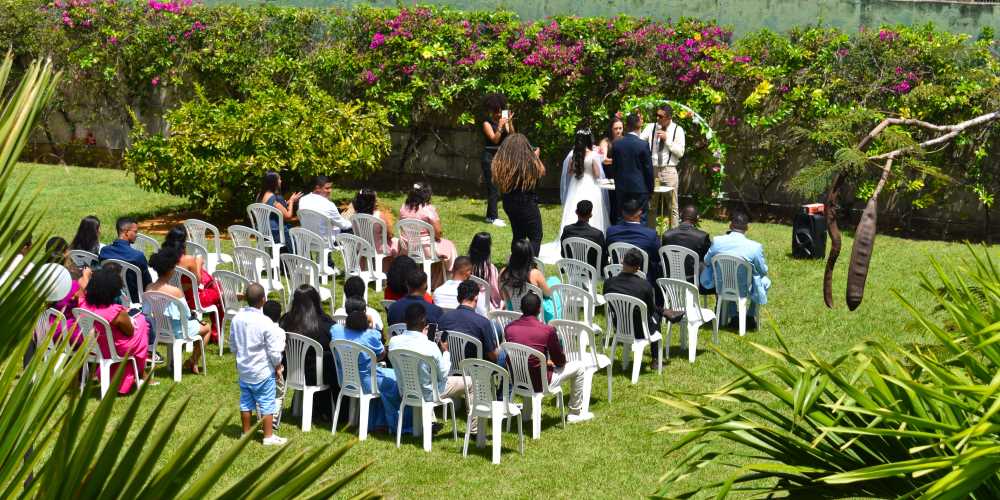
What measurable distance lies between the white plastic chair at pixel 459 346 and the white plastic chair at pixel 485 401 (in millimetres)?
244

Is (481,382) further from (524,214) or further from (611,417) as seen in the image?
(524,214)

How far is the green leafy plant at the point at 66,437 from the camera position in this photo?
2076mm

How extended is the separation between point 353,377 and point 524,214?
504cm

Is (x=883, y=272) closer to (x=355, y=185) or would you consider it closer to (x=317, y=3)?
(x=355, y=185)

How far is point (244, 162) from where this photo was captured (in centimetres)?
1645

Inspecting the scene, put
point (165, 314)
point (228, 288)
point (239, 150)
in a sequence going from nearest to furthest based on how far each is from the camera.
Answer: point (165, 314)
point (228, 288)
point (239, 150)

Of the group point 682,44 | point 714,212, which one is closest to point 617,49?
point 682,44

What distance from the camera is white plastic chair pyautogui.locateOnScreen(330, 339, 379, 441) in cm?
912

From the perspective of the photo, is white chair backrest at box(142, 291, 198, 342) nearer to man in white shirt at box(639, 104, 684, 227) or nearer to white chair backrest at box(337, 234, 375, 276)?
white chair backrest at box(337, 234, 375, 276)

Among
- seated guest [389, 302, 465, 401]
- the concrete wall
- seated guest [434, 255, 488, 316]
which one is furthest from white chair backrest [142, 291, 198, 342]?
the concrete wall

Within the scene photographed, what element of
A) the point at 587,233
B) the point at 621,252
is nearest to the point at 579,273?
the point at 621,252

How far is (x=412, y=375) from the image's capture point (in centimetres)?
894

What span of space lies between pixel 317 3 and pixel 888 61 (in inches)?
438

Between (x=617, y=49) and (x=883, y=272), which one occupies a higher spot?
(x=617, y=49)
